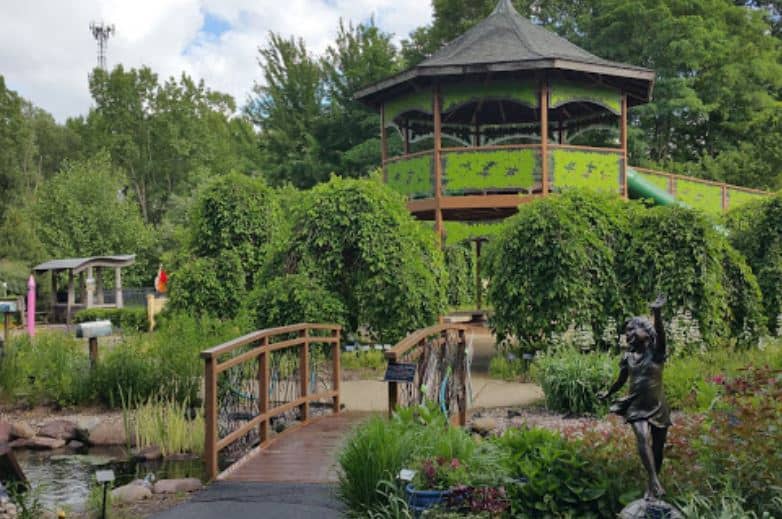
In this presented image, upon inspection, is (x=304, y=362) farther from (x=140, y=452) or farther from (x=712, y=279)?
(x=712, y=279)

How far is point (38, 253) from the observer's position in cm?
3909

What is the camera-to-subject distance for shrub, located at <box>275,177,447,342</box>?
13.4m

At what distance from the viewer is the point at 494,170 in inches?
753

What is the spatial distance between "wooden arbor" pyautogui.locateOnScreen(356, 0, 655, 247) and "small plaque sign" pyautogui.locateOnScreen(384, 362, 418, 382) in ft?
38.6

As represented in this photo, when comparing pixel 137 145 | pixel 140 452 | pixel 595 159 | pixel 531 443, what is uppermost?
pixel 137 145

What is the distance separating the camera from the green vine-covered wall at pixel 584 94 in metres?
19.7

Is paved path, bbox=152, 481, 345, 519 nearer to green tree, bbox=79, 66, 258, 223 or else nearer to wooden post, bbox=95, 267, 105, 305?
wooden post, bbox=95, 267, 105, 305

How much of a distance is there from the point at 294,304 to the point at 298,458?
18.2ft

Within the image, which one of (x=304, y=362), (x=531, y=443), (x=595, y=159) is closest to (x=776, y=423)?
(x=531, y=443)

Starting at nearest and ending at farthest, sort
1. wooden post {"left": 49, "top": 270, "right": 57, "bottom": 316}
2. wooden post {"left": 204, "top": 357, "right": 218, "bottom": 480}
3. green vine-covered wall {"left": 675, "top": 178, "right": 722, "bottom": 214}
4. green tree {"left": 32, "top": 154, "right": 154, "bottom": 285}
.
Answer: wooden post {"left": 204, "top": 357, "right": 218, "bottom": 480}, green vine-covered wall {"left": 675, "top": 178, "right": 722, "bottom": 214}, wooden post {"left": 49, "top": 270, "right": 57, "bottom": 316}, green tree {"left": 32, "top": 154, "right": 154, "bottom": 285}

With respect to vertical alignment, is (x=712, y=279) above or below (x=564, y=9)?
below

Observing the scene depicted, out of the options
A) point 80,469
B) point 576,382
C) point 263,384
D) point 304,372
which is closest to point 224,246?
point 304,372

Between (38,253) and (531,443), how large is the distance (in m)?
37.7

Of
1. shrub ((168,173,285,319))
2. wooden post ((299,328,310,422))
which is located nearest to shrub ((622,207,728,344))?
wooden post ((299,328,310,422))
